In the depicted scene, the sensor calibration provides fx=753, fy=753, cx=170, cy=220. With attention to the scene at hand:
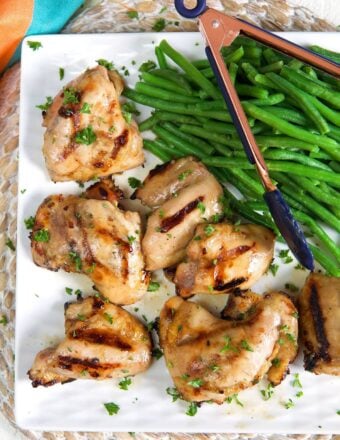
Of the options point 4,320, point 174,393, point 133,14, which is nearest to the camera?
point 174,393

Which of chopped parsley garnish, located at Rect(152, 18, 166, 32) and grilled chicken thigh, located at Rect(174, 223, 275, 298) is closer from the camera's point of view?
grilled chicken thigh, located at Rect(174, 223, 275, 298)

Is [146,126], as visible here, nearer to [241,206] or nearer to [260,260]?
[241,206]

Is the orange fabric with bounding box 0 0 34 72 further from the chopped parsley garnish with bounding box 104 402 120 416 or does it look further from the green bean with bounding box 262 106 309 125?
the chopped parsley garnish with bounding box 104 402 120 416

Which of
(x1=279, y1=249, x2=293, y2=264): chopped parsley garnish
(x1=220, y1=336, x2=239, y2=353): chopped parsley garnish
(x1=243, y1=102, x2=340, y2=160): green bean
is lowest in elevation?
(x1=220, y1=336, x2=239, y2=353): chopped parsley garnish

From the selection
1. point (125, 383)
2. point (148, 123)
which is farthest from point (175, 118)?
point (125, 383)

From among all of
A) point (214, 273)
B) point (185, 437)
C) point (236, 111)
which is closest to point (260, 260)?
point (214, 273)

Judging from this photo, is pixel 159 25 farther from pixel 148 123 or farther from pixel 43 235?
pixel 43 235

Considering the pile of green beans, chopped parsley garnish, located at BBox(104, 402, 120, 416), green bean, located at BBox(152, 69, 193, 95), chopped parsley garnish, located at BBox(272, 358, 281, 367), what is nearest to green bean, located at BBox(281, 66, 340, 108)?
the pile of green beans

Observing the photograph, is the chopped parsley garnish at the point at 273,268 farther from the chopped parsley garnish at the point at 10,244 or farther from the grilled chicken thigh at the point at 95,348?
the chopped parsley garnish at the point at 10,244
